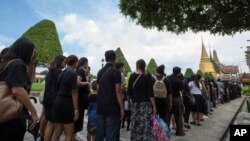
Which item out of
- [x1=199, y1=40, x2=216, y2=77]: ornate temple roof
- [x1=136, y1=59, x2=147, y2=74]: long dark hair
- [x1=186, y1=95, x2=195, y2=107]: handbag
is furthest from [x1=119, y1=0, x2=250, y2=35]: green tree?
[x1=199, y1=40, x2=216, y2=77]: ornate temple roof

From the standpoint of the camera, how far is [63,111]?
5152mm

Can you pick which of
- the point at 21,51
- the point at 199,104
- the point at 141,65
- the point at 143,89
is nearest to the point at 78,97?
the point at 143,89

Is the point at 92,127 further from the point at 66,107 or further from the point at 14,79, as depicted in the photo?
the point at 14,79

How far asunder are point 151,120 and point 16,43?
12.4 feet

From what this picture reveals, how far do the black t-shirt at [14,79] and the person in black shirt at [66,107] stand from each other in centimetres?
190

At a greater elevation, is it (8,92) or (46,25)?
(46,25)

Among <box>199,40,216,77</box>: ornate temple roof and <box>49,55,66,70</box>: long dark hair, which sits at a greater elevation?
<box>199,40,216,77</box>: ornate temple roof

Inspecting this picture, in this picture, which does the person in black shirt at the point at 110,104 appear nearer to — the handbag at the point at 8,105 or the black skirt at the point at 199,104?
the handbag at the point at 8,105

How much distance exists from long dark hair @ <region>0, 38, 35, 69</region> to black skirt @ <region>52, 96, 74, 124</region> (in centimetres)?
181

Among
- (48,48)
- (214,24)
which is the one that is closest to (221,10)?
(214,24)

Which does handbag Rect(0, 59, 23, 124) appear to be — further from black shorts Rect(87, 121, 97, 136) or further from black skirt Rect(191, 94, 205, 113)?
black skirt Rect(191, 94, 205, 113)

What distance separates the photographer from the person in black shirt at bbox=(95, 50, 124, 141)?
5.39 meters

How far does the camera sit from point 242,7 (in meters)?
8.18

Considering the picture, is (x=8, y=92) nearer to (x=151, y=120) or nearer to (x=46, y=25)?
(x=151, y=120)
